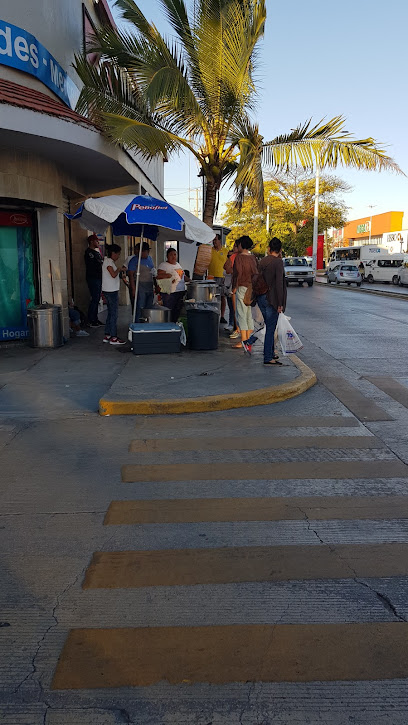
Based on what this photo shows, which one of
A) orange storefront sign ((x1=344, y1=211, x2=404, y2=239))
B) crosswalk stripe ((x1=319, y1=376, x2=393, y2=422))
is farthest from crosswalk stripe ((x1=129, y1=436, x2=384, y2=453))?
orange storefront sign ((x1=344, y1=211, x2=404, y2=239))

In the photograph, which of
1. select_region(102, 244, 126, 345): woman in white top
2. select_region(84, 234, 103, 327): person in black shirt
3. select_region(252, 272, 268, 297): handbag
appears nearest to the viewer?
select_region(252, 272, 268, 297): handbag

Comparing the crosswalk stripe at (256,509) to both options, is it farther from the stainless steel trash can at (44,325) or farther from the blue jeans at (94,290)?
the blue jeans at (94,290)

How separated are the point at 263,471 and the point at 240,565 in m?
1.59

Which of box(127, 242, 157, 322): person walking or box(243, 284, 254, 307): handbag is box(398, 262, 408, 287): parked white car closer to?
box(127, 242, 157, 322): person walking

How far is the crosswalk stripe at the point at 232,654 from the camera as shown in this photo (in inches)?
99.4

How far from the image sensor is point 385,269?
44.2m

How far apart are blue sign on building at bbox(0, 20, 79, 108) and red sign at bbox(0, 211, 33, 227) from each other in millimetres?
2481

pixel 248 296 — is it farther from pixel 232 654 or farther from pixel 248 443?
pixel 232 654

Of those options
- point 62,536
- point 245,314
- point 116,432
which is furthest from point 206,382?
point 62,536

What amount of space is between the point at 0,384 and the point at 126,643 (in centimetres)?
605

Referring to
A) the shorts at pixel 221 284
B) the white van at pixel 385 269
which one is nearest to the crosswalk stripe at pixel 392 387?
the shorts at pixel 221 284

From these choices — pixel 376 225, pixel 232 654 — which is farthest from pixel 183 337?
pixel 376 225

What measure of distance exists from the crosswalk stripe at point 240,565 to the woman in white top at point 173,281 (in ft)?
27.9

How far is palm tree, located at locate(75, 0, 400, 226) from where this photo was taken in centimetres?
1249
